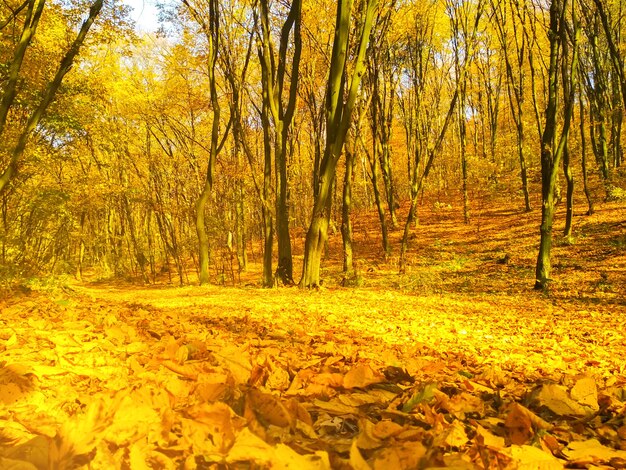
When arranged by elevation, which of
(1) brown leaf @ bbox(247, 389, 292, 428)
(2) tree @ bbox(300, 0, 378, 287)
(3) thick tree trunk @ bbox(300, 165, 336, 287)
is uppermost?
(2) tree @ bbox(300, 0, 378, 287)

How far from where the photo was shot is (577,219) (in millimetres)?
14992

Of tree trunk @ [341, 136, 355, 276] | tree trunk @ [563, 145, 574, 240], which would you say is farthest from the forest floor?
tree trunk @ [563, 145, 574, 240]

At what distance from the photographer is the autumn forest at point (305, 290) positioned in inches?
57.6

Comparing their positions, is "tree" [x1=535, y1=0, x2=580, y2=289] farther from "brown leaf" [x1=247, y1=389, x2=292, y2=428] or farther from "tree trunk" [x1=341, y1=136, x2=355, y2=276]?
"brown leaf" [x1=247, y1=389, x2=292, y2=428]

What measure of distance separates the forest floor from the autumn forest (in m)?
0.01

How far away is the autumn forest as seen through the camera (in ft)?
4.80

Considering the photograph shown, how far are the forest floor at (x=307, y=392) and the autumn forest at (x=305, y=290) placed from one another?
0.05ft

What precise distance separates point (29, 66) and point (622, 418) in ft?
41.1

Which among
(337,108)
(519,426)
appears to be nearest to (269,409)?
(519,426)

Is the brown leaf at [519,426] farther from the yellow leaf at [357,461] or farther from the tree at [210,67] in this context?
the tree at [210,67]

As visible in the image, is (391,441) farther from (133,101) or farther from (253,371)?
(133,101)

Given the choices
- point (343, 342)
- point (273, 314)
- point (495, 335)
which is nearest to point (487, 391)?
point (343, 342)

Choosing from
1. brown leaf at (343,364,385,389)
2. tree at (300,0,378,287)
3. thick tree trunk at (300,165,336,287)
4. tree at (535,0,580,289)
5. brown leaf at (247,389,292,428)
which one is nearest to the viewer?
brown leaf at (247,389,292,428)

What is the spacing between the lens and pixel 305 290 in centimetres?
833
